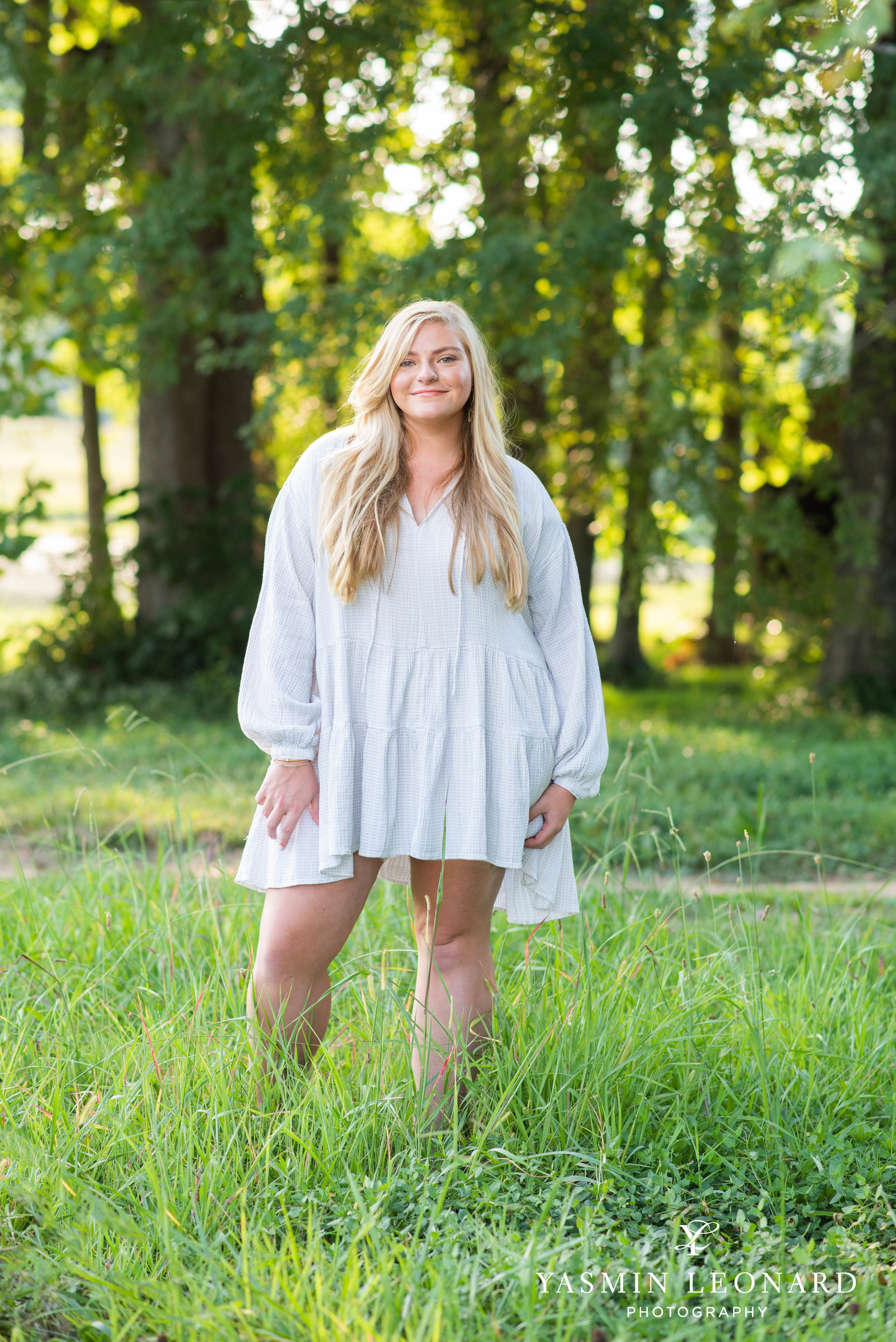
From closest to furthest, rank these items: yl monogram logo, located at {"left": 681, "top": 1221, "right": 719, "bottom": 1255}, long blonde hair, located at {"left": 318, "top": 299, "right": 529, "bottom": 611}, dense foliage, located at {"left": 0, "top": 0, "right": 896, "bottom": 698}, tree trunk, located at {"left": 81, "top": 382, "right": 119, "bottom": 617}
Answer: yl monogram logo, located at {"left": 681, "top": 1221, "right": 719, "bottom": 1255}, long blonde hair, located at {"left": 318, "top": 299, "right": 529, "bottom": 611}, dense foliage, located at {"left": 0, "top": 0, "right": 896, "bottom": 698}, tree trunk, located at {"left": 81, "top": 382, "right": 119, "bottom": 617}

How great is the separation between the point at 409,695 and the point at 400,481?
1.57 feet

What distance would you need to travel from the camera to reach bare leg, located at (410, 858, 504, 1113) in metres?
2.61

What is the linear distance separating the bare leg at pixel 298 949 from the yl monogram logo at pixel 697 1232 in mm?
891

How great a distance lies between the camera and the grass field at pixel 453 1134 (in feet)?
7.03

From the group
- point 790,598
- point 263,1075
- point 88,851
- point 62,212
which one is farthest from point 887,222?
point 263,1075

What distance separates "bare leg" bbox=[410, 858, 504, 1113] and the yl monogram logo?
1.89 ft

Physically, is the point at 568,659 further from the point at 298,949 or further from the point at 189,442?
the point at 189,442

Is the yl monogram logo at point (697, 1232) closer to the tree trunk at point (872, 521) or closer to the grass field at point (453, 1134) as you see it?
the grass field at point (453, 1134)

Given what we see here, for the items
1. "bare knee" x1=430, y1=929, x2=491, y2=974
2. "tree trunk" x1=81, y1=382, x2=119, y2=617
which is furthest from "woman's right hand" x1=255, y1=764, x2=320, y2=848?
"tree trunk" x1=81, y1=382, x2=119, y2=617

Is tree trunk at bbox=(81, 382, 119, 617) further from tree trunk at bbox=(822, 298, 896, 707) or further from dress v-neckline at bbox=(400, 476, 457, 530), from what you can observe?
dress v-neckline at bbox=(400, 476, 457, 530)

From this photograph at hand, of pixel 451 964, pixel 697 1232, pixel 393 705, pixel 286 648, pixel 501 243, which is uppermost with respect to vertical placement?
pixel 501 243

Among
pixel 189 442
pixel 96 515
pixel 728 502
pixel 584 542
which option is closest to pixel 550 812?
pixel 728 502

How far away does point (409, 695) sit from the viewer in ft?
8.43

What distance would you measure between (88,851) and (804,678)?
311 inches
